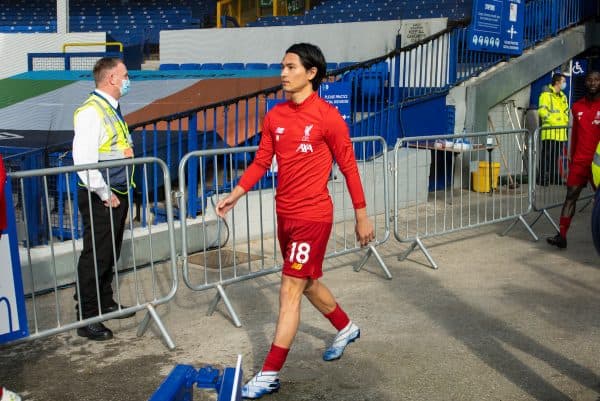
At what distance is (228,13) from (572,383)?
23046mm

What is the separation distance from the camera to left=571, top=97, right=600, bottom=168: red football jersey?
314 inches

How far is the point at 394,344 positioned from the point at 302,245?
129 cm

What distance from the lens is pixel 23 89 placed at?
651 inches

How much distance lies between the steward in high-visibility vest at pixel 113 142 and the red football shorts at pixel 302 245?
5.41 ft

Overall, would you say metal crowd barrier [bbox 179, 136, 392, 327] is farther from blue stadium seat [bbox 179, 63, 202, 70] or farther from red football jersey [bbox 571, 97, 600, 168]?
blue stadium seat [bbox 179, 63, 202, 70]

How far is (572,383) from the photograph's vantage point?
4473mm

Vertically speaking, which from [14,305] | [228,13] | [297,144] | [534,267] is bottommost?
Answer: [534,267]

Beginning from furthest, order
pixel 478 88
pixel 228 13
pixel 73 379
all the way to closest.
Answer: pixel 228 13 < pixel 478 88 < pixel 73 379

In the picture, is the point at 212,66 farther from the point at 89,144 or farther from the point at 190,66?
the point at 89,144

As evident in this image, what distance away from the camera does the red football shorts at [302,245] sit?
4340 mm

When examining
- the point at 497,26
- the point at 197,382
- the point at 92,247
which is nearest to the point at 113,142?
the point at 92,247

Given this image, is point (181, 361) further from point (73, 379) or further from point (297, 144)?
point (297, 144)

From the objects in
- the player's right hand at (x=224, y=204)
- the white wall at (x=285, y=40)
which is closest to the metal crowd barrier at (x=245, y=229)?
the player's right hand at (x=224, y=204)

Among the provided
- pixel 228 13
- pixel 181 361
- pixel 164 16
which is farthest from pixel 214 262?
pixel 164 16
